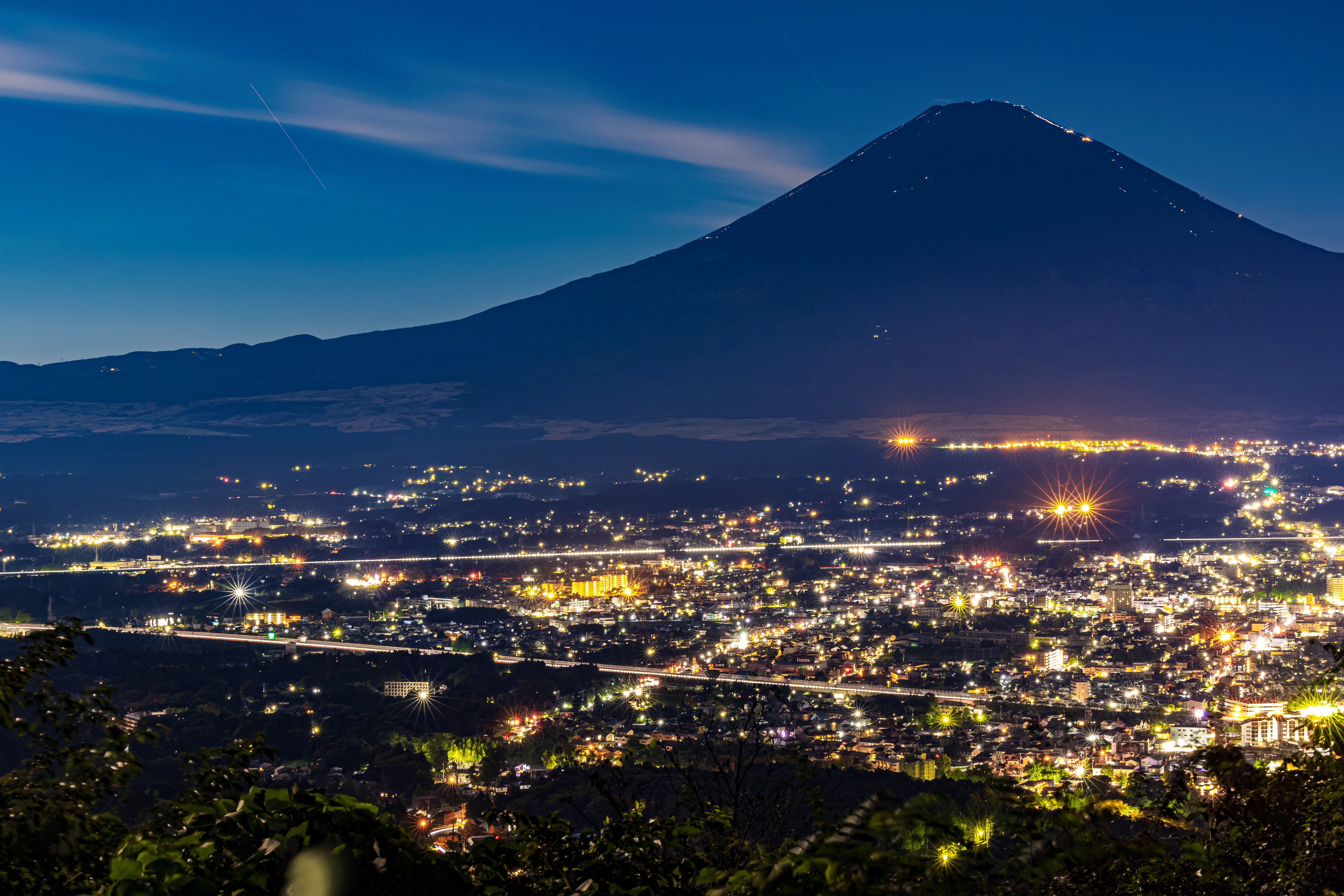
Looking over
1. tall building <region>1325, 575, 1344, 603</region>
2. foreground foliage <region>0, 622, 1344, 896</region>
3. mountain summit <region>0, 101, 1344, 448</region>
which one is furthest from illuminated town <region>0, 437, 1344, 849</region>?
mountain summit <region>0, 101, 1344, 448</region>

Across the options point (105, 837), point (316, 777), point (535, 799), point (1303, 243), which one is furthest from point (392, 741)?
point (1303, 243)

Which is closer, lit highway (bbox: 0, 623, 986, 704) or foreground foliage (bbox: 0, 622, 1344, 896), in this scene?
foreground foliage (bbox: 0, 622, 1344, 896)

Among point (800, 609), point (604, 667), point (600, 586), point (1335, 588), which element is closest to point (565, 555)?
point (600, 586)

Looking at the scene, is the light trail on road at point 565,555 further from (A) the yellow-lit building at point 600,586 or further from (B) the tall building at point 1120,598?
(B) the tall building at point 1120,598

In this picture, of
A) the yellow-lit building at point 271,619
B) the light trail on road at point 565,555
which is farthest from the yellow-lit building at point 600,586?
the yellow-lit building at point 271,619

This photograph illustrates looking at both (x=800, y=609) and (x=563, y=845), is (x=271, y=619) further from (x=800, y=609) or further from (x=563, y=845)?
(x=563, y=845)

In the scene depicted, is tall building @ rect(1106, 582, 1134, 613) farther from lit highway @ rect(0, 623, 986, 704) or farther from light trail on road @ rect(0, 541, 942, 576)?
light trail on road @ rect(0, 541, 942, 576)
